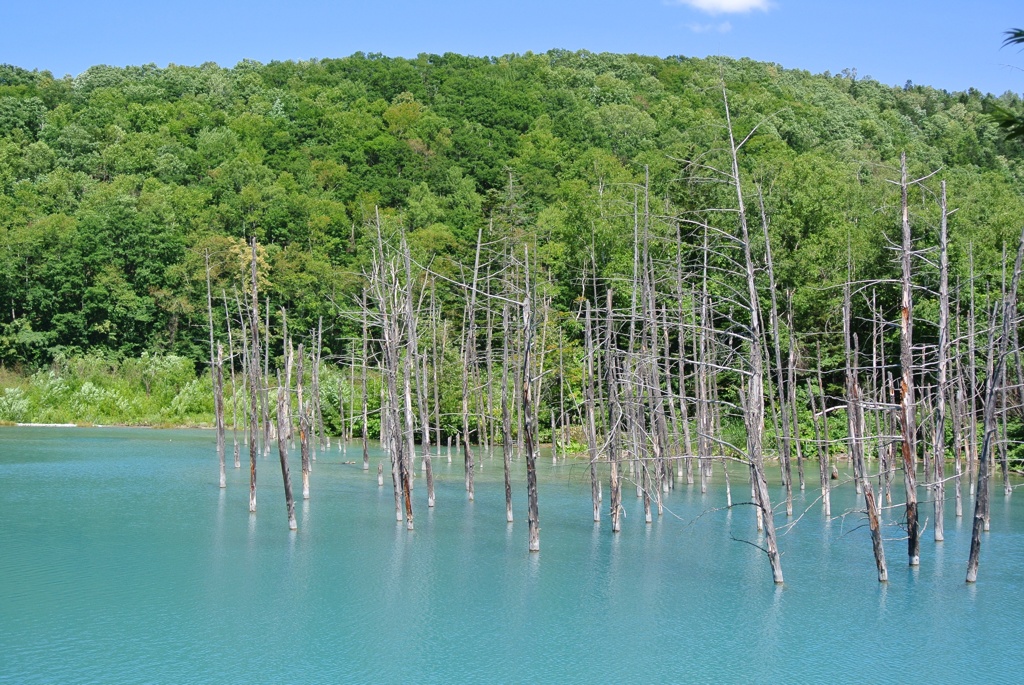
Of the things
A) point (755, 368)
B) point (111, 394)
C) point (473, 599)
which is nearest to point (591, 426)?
point (473, 599)

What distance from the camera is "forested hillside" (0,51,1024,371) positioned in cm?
5000

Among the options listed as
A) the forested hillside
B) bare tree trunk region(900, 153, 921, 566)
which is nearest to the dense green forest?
the forested hillside

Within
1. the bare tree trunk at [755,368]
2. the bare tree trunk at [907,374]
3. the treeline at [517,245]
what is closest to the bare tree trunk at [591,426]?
the treeline at [517,245]

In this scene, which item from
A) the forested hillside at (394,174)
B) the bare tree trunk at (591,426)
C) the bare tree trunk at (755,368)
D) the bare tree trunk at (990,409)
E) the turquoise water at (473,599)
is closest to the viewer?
the turquoise water at (473,599)

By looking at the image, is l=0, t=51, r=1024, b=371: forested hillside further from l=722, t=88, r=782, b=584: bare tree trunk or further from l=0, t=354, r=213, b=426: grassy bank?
l=722, t=88, r=782, b=584: bare tree trunk

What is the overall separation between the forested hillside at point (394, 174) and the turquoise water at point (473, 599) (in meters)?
21.8

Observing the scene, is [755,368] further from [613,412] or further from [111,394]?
[111,394]

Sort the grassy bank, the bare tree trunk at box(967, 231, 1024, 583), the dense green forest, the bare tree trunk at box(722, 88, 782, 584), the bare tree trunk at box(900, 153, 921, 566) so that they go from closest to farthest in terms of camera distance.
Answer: the bare tree trunk at box(722, 88, 782, 584) < the bare tree trunk at box(967, 231, 1024, 583) < the bare tree trunk at box(900, 153, 921, 566) < the dense green forest < the grassy bank

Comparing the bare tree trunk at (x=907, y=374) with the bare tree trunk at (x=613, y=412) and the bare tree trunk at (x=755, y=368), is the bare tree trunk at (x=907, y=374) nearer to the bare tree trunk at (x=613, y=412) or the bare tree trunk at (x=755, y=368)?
the bare tree trunk at (x=755, y=368)

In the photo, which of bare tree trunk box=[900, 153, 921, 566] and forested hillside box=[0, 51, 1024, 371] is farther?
forested hillside box=[0, 51, 1024, 371]

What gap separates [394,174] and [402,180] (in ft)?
8.57

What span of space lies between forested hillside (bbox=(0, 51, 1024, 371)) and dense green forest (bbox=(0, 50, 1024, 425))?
0.21 m

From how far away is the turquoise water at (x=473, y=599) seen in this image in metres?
13.9

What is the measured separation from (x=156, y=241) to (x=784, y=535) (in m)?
53.6
